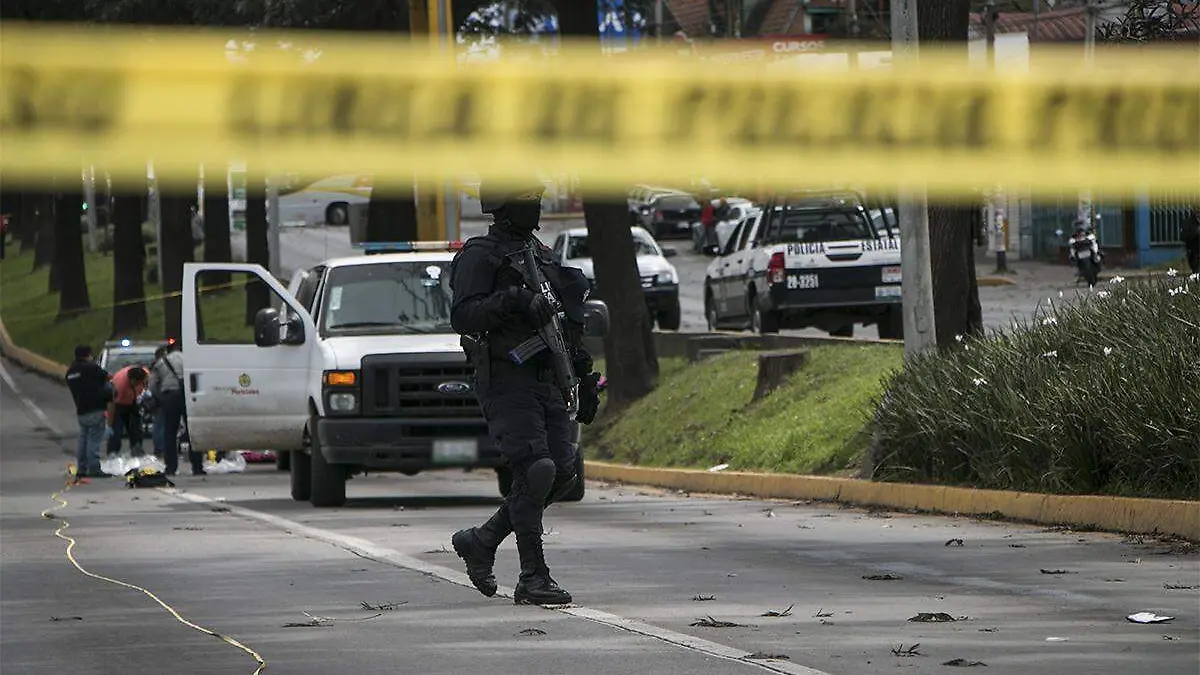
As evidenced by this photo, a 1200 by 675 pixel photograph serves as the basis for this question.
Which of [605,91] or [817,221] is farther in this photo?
[817,221]

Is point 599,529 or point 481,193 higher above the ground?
point 481,193

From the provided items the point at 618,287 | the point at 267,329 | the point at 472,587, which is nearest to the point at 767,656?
the point at 472,587

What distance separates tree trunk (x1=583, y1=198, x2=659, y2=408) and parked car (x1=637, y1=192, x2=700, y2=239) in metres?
40.8

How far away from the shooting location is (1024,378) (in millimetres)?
16141

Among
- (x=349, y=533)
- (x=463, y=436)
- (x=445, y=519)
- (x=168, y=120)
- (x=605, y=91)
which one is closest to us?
(x=168, y=120)

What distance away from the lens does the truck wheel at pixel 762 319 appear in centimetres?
3045

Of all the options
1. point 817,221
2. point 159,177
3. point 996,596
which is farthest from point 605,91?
point 817,221

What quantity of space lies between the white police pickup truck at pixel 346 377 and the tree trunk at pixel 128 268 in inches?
1276

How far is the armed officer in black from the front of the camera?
10336mm

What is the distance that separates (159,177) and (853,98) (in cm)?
243

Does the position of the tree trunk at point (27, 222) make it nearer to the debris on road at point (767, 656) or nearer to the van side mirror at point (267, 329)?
the van side mirror at point (267, 329)

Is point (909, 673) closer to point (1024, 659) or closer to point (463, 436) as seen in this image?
point (1024, 659)

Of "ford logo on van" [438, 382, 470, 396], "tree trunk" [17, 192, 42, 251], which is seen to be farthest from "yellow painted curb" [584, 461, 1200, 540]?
"tree trunk" [17, 192, 42, 251]

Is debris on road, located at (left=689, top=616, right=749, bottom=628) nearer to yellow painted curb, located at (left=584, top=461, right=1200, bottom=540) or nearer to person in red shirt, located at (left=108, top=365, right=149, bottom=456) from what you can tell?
yellow painted curb, located at (left=584, top=461, right=1200, bottom=540)
